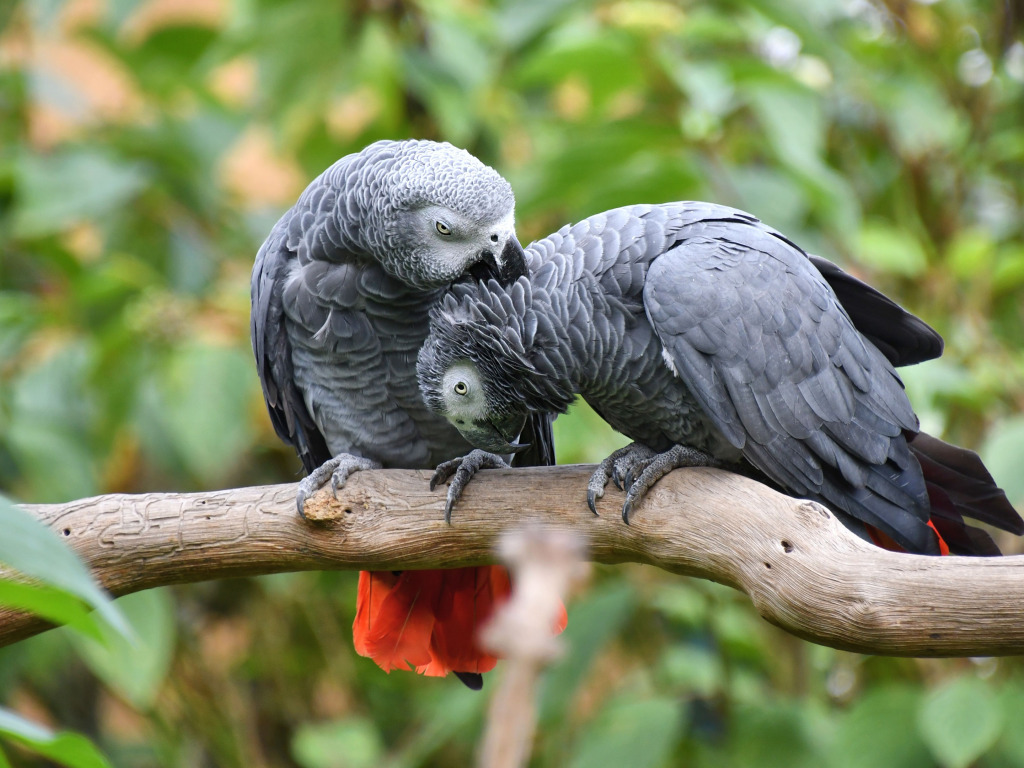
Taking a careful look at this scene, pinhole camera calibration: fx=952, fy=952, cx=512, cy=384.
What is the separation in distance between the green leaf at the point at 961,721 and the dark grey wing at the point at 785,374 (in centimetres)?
59

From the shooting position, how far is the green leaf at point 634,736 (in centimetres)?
199

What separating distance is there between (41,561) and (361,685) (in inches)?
101

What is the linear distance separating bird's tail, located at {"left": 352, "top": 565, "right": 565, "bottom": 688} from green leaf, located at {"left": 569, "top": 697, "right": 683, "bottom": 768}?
0.58 m

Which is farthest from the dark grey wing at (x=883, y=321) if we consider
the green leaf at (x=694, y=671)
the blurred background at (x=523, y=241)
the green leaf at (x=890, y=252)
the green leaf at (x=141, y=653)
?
the green leaf at (x=141, y=653)

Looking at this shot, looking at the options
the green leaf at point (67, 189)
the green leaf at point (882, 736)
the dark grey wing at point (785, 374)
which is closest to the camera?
the dark grey wing at point (785, 374)

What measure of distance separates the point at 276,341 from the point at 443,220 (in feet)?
1.45

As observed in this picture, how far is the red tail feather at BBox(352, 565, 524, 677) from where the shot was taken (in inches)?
60.8

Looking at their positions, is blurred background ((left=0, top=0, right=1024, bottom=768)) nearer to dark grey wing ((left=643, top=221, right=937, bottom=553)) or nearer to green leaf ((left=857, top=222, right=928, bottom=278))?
green leaf ((left=857, top=222, right=928, bottom=278))

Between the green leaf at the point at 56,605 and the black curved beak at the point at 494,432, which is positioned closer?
the green leaf at the point at 56,605

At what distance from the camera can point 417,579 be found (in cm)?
157

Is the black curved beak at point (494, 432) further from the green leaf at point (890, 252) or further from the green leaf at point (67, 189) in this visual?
the green leaf at point (67, 189)

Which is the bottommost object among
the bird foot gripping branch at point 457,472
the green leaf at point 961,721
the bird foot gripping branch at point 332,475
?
the green leaf at point 961,721

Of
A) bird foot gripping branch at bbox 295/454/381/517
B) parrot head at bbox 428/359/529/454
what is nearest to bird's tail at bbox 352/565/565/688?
bird foot gripping branch at bbox 295/454/381/517

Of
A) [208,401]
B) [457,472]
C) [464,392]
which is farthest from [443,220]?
[208,401]
